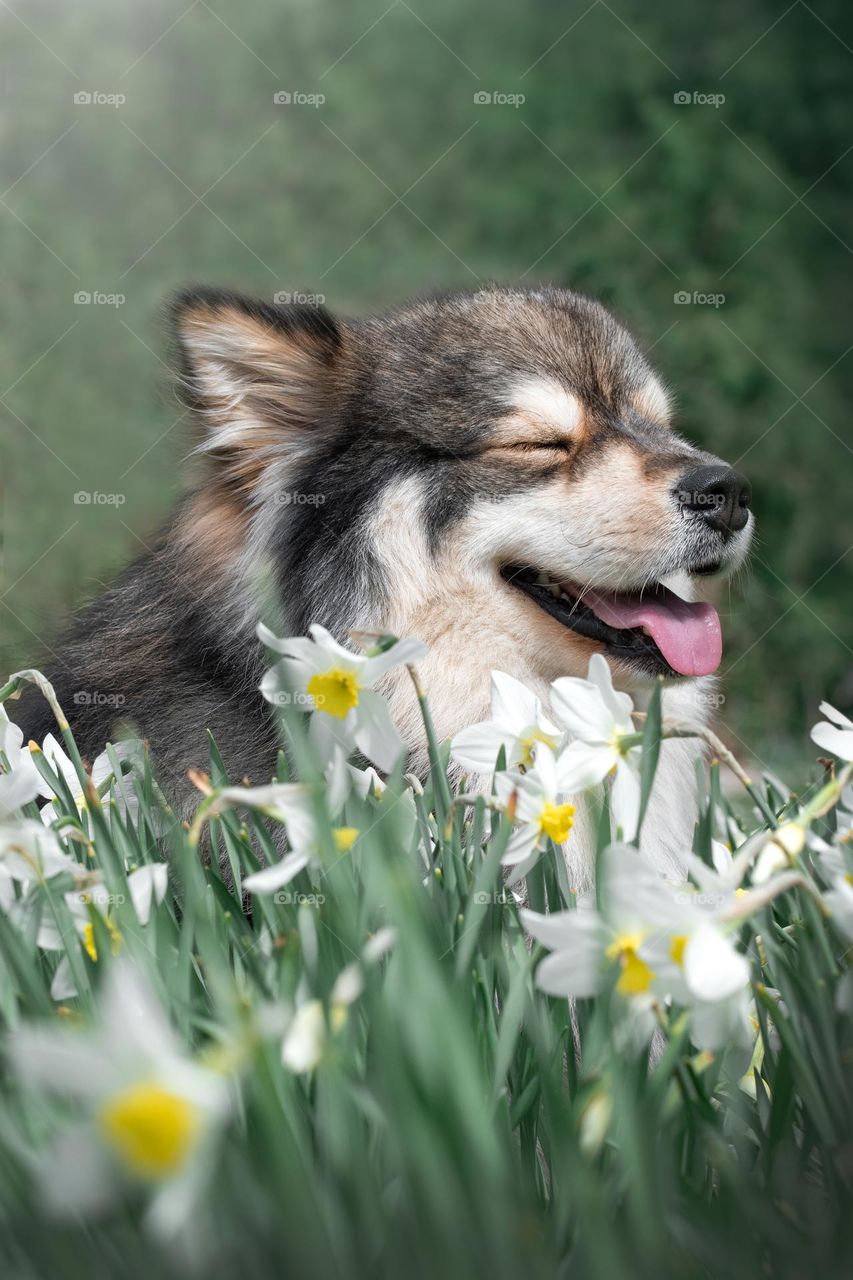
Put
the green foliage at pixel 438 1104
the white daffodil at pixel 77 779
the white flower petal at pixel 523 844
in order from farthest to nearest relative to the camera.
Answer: the white daffodil at pixel 77 779
the white flower petal at pixel 523 844
the green foliage at pixel 438 1104

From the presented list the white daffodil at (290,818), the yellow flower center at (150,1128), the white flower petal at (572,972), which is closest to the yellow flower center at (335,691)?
the white daffodil at (290,818)

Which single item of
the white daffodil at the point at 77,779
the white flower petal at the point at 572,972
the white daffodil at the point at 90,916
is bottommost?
the white daffodil at the point at 77,779

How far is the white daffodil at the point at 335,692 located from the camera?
101 cm

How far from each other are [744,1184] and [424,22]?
6188mm

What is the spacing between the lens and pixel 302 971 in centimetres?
99

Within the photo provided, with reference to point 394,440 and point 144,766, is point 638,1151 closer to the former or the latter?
point 144,766

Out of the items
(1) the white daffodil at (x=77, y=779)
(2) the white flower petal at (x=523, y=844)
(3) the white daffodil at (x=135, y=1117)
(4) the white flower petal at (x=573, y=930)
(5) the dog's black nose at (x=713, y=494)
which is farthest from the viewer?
(5) the dog's black nose at (x=713, y=494)

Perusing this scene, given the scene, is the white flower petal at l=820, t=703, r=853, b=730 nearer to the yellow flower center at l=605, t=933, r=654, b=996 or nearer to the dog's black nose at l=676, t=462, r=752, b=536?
the yellow flower center at l=605, t=933, r=654, b=996

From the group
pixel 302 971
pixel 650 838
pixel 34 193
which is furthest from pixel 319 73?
pixel 302 971

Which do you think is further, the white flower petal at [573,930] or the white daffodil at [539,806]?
the white daffodil at [539,806]

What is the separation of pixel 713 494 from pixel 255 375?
919 millimetres

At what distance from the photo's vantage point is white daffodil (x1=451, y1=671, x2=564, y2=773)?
124 centimetres

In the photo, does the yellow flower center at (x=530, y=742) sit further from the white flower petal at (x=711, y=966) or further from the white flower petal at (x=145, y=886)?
the white flower petal at (x=711, y=966)

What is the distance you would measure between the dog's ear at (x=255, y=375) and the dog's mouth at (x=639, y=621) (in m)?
0.53
